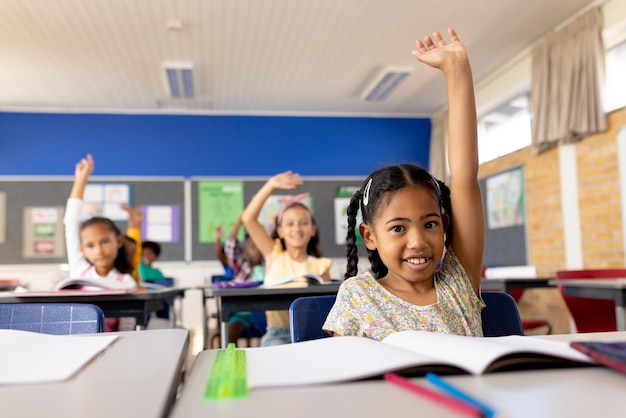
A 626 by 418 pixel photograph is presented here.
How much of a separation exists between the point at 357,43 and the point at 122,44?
1.96m

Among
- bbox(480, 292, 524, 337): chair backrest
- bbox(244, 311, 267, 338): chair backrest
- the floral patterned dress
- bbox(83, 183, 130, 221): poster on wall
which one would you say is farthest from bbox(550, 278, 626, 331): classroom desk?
bbox(83, 183, 130, 221): poster on wall

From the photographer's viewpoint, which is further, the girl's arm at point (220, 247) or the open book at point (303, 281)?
the girl's arm at point (220, 247)

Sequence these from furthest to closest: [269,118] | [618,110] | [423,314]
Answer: [269,118], [618,110], [423,314]

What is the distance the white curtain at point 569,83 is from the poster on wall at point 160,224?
12.8 feet

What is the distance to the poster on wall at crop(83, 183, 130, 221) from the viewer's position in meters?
6.67

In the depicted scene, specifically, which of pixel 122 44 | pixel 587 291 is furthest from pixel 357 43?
pixel 587 291

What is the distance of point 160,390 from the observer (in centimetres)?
52

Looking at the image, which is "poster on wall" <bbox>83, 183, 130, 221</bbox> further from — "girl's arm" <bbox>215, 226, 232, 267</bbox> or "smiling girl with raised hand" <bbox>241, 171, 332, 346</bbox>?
"smiling girl with raised hand" <bbox>241, 171, 332, 346</bbox>

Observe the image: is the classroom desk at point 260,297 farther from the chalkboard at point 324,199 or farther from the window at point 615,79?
the chalkboard at point 324,199

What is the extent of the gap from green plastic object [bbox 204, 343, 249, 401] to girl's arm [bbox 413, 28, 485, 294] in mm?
722

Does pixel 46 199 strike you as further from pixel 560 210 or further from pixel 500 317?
pixel 500 317

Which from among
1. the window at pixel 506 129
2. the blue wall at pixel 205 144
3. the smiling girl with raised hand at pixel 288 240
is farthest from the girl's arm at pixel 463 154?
the blue wall at pixel 205 144

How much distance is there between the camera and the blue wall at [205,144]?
21.9 ft

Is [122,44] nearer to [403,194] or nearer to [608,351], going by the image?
[403,194]
